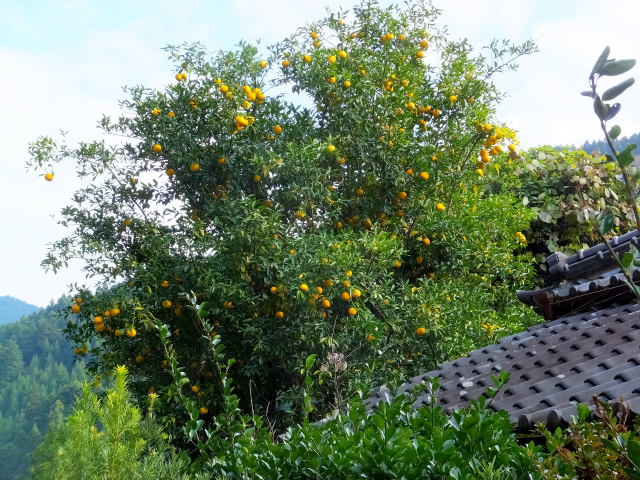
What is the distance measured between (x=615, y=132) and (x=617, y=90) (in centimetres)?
10

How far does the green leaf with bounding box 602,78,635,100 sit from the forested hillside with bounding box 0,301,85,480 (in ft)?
147

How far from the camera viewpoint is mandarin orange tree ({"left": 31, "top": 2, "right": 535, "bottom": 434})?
7.42 meters

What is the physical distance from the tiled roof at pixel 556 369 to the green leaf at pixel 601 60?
2561mm

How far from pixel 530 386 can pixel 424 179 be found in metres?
4.29

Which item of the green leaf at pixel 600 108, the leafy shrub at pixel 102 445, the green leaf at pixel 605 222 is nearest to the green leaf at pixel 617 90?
the green leaf at pixel 600 108

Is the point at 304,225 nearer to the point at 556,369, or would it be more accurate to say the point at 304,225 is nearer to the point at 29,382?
the point at 556,369

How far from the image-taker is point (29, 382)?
57.3 meters

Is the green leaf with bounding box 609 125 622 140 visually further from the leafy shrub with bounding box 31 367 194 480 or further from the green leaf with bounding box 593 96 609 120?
the leafy shrub with bounding box 31 367 194 480

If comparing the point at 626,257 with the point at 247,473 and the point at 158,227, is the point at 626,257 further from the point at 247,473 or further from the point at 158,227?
the point at 158,227

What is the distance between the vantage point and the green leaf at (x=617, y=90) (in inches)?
51.4

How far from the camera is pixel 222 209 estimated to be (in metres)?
7.48

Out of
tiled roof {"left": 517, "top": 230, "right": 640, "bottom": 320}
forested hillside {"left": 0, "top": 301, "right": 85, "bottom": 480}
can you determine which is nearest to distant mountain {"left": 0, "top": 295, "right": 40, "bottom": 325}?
forested hillside {"left": 0, "top": 301, "right": 85, "bottom": 480}

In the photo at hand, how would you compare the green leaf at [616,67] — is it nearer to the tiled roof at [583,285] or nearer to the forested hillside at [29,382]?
the tiled roof at [583,285]

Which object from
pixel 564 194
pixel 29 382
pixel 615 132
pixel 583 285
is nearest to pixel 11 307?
pixel 29 382
